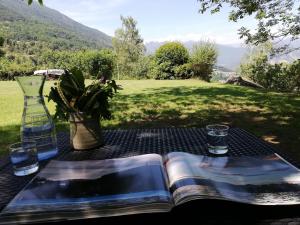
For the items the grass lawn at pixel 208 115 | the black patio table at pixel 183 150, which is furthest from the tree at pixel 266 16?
the black patio table at pixel 183 150

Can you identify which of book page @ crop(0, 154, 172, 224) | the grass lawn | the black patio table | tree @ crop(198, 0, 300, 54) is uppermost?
tree @ crop(198, 0, 300, 54)

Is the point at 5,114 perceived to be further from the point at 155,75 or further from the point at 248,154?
the point at 155,75

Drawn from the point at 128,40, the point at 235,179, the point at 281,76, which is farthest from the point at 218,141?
the point at 128,40

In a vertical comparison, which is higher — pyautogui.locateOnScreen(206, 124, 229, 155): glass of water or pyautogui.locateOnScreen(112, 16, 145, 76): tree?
pyautogui.locateOnScreen(112, 16, 145, 76): tree

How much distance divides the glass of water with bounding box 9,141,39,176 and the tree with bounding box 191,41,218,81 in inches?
567

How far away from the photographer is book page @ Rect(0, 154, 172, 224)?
819mm

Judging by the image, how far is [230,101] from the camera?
6.91 metres

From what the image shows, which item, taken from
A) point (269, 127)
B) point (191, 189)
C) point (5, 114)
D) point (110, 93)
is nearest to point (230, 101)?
point (269, 127)

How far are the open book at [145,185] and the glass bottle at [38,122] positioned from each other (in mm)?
203

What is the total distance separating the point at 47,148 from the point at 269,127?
4022 mm

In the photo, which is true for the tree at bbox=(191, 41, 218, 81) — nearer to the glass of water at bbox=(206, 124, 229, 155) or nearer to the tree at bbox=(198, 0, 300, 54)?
the tree at bbox=(198, 0, 300, 54)

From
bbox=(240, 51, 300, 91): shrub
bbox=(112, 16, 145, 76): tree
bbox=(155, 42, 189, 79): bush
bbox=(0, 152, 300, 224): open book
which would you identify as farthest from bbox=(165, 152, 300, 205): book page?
bbox=(112, 16, 145, 76): tree

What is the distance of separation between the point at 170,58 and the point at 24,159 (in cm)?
1499

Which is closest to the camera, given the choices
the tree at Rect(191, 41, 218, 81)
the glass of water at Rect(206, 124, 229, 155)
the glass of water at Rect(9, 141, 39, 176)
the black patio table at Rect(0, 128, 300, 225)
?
the black patio table at Rect(0, 128, 300, 225)
